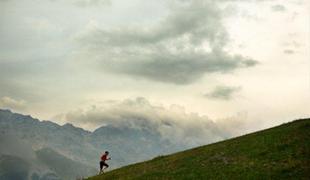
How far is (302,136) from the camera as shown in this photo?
45.1m

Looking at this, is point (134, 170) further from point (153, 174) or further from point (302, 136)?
point (302, 136)

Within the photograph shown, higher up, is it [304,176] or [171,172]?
[171,172]

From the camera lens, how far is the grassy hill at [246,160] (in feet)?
122

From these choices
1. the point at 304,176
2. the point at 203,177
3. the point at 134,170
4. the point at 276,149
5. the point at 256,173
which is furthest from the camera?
the point at 134,170

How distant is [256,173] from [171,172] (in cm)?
942

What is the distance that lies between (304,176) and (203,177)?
27.6 ft

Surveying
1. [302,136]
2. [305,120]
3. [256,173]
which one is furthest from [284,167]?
[305,120]

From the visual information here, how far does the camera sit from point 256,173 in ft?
121

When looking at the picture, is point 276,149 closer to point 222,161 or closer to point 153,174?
point 222,161

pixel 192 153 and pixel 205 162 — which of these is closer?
pixel 205 162

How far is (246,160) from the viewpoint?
4162 cm

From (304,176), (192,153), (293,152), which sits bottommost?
(304,176)

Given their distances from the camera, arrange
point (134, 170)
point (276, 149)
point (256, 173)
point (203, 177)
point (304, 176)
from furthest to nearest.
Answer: point (134, 170) < point (276, 149) < point (203, 177) < point (256, 173) < point (304, 176)

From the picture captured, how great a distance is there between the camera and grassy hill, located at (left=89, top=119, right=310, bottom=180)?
37.3 metres
